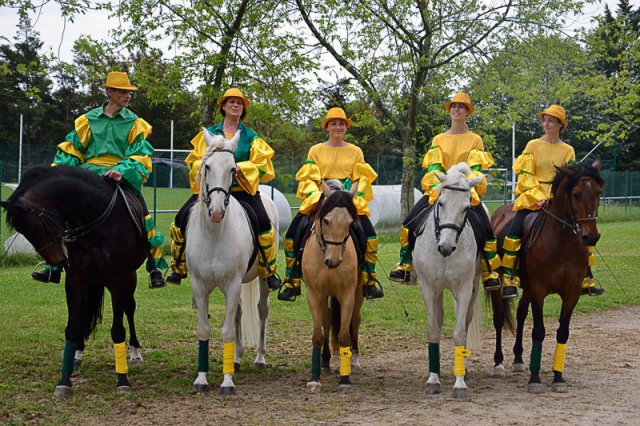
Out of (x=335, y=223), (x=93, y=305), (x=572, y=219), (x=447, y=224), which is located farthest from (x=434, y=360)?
(x=93, y=305)

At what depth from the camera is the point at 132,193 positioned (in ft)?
24.8

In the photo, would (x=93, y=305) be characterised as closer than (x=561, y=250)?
No

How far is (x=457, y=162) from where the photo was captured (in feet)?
26.0

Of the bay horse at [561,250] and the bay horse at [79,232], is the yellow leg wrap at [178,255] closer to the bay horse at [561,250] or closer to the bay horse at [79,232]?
the bay horse at [79,232]

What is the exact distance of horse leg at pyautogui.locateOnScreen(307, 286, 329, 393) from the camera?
7.19 meters

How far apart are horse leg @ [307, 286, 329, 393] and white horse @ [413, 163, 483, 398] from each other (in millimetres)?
1045

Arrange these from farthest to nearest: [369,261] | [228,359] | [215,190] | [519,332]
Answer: [519,332] < [369,261] < [228,359] < [215,190]

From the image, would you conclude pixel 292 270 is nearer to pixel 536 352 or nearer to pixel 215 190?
pixel 215 190

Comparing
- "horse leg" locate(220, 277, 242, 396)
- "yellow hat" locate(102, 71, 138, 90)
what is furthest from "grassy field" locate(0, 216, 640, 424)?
"yellow hat" locate(102, 71, 138, 90)

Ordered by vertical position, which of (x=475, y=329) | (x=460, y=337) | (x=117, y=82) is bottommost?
(x=475, y=329)

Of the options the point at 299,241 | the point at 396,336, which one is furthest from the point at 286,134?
the point at 299,241

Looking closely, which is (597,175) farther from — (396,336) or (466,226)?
(396,336)

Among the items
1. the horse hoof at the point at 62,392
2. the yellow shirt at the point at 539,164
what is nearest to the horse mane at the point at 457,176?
the yellow shirt at the point at 539,164

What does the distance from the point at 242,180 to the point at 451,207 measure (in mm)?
2222
